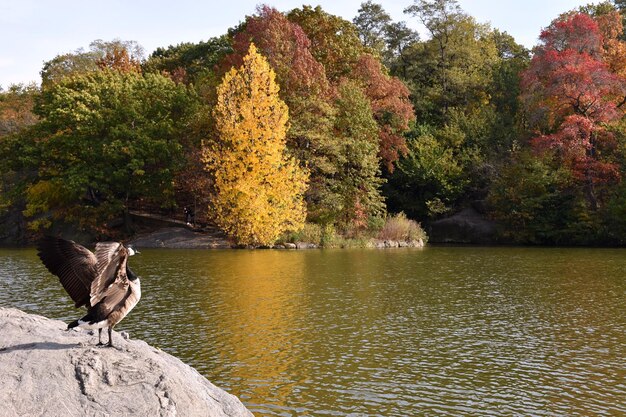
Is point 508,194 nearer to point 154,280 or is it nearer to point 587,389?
point 154,280

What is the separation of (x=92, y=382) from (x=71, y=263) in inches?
68.2

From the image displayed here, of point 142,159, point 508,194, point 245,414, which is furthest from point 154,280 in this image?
point 508,194

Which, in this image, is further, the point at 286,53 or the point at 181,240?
the point at 286,53

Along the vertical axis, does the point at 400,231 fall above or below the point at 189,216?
below

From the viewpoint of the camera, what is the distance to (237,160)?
113 feet

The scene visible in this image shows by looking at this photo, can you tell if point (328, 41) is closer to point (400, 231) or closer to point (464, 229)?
point (400, 231)

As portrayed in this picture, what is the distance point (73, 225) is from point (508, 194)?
98.7ft

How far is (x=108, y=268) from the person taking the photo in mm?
7195

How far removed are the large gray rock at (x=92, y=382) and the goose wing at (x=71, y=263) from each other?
630 millimetres

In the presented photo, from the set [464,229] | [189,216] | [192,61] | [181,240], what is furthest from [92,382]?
[192,61]

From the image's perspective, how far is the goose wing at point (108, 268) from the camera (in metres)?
7.11

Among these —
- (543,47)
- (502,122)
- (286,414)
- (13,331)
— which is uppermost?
(543,47)

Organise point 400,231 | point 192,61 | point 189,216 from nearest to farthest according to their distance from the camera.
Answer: point 400,231 < point 189,216 < point 192,61

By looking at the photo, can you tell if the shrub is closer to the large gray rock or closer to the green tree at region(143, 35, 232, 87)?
the green tree at region(143, 35, 232, 87)
